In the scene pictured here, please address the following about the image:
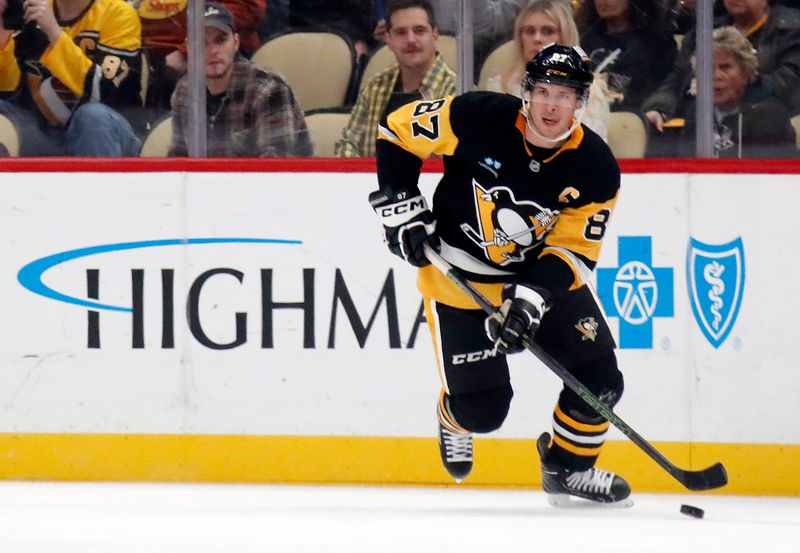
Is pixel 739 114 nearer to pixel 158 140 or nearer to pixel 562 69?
pixel 562 69

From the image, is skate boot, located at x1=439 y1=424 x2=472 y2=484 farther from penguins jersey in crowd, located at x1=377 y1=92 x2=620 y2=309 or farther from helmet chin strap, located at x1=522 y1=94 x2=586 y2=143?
helmet chin strap, located at x1=522 y1=94 x2=586 y2=143

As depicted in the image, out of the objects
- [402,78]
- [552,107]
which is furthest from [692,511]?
[402,78]

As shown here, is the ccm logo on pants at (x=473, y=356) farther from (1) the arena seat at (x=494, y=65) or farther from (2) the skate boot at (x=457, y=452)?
(1) the arena seat at (x=494, y=65)

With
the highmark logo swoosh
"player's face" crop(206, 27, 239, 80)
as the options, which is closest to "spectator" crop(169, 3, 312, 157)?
"player's face" crop(206, 27, 239, 80)

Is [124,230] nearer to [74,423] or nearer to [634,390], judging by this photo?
[74,423]

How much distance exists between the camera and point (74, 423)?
4301mm

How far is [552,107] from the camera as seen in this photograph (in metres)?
3.43

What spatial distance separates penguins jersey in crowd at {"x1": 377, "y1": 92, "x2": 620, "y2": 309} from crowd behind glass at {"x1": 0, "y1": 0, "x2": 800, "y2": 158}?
0.59 metres

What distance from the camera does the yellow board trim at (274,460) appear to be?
4254 mm

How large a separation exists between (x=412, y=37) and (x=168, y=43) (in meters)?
0.76

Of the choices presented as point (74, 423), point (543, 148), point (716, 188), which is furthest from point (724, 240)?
point (74, 423)

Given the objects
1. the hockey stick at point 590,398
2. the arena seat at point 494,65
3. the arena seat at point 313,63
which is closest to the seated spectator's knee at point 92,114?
the arena seat at point 313,63

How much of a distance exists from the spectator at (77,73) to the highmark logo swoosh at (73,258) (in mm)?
295

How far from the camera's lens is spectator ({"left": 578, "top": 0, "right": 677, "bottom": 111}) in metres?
4.20
